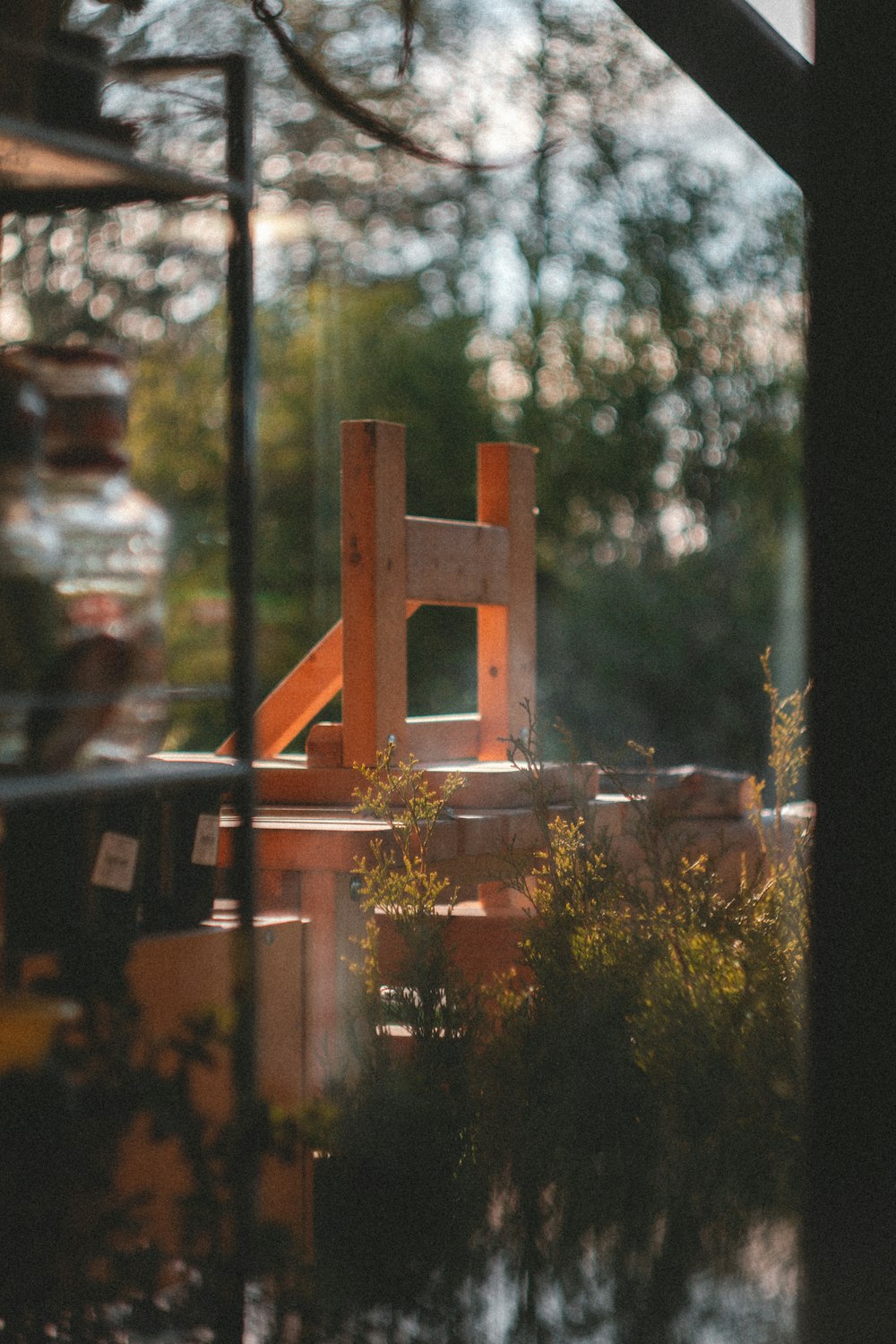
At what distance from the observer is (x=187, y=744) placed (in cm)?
181

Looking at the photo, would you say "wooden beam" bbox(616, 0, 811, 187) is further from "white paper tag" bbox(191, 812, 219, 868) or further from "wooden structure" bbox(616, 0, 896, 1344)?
"white paper tag" bbox(191, 812, 219, 868)

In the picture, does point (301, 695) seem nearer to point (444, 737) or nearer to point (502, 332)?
point (444, 737)

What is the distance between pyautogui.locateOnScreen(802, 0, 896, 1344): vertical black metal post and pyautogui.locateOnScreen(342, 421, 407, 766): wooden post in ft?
2.68

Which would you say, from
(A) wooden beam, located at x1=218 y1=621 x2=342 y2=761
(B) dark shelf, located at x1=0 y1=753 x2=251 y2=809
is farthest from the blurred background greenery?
(B) dark shelf, located at x1=0 y1=753 x2=251 y2=809

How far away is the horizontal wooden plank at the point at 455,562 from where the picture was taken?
2.00 metres

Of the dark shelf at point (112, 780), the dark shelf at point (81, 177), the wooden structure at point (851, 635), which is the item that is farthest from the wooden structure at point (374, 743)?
the dark shelf at point (81, 177)

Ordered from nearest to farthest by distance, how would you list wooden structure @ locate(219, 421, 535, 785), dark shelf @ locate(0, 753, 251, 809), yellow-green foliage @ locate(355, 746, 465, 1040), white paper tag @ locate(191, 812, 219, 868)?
dark shelf @ locate(0, 753, 251, 809), white paper tag @ locate(191, 812, 219, 868), yellow-green foliage @ locate(355, 746, 465, 1040), wooden structure @ locate(219, 421, 535, 785)

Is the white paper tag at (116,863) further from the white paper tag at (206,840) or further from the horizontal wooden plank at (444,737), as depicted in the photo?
the horizontal wooden plank at (444,737)

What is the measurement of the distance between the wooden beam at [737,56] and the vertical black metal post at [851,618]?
346 mm

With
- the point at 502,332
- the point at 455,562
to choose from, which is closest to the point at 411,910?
the point at 455,562

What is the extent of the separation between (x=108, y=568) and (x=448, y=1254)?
2.74ft

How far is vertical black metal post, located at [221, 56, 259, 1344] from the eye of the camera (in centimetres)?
120

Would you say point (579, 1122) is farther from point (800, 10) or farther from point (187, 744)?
point (800, 10)

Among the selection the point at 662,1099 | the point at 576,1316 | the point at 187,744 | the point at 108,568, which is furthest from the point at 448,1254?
the point at 108,568
